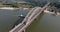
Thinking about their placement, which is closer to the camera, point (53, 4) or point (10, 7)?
point (10, 7)

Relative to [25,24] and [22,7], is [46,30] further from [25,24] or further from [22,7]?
[22,7]

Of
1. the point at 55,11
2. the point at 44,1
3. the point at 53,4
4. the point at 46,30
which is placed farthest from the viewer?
Answer: the point at 44,1

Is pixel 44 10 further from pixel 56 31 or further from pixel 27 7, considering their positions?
pixel 56 31

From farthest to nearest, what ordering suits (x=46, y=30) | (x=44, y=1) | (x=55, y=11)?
(x=44, y=1)
(x=55, y=11)
(x=46, y=30)

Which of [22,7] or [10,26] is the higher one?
[10,26]

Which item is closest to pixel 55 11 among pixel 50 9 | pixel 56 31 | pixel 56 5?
pixel 50 9

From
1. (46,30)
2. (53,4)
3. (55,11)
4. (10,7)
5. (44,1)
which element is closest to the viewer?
(46,30)

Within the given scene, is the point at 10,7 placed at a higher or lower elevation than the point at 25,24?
lower

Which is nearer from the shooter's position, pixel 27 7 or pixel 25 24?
pixel 25 24

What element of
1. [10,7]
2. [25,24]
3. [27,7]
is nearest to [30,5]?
[27,7]
